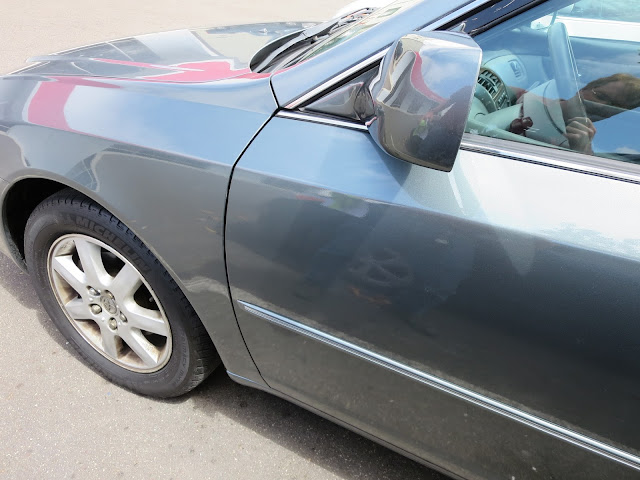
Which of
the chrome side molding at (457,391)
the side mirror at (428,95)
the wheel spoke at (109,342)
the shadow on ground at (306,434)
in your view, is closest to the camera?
the side mirror at (428,95)

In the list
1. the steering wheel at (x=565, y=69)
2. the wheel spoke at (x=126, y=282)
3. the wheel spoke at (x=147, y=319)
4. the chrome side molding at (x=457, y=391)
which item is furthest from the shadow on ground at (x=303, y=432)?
the steering wheel at (x=565, y=69)

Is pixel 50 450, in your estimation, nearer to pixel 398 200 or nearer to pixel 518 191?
pixel 398 200

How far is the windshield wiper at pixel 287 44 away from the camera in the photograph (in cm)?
178

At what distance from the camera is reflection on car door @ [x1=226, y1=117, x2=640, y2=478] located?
1.12 metres

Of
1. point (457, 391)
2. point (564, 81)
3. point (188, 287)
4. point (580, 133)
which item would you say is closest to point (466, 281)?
point (457, 391)

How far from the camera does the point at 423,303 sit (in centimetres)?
126

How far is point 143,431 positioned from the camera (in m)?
1.93

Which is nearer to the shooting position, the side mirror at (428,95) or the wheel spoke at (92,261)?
the side mirror at (428,95)

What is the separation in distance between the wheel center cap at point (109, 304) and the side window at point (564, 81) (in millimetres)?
1327

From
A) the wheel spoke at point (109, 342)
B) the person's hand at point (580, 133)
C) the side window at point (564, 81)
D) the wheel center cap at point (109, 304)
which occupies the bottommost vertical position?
the wheel spoke at point (109, 342)

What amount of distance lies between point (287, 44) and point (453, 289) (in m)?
1.15

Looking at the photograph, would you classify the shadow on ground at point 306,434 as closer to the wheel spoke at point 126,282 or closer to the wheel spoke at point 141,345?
the wheel spoke at point 141,345

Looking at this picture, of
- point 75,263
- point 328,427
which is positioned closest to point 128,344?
point 75,263

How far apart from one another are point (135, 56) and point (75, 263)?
77cm
